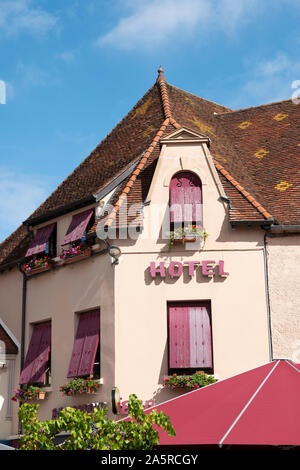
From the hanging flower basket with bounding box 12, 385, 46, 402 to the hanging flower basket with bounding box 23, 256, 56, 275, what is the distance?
3216 millimetres

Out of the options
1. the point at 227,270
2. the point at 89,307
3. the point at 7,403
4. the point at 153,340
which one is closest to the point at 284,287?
the point at 227,270

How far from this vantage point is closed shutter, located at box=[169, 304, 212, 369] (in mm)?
17047

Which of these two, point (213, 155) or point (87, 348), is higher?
point (213, 155)

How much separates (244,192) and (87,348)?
565 centimetres

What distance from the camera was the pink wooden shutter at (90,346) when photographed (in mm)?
17547

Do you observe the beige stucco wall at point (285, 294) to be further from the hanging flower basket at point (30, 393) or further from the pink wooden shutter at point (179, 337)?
the hanging flower basket at point (30, 393)

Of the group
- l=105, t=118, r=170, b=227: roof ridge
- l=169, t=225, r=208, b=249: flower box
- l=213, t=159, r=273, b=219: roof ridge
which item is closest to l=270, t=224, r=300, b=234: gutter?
l=213, t=159, r=273, b=219: roof ridge

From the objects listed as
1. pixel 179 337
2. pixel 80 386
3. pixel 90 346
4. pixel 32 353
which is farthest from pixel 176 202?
pixel 32 353

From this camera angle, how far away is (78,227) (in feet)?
63.4

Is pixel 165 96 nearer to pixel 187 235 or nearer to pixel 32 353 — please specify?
pixel 187 235

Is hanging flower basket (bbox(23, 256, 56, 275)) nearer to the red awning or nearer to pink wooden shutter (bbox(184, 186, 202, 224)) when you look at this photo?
pink wooden shutter (bbox(184, 186, 202, 224))

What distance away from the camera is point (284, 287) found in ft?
57.5

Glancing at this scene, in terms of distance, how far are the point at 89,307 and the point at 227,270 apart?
3667 mm
